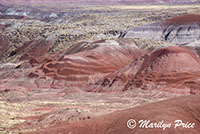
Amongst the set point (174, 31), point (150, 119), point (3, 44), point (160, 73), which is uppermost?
point (150, 119)

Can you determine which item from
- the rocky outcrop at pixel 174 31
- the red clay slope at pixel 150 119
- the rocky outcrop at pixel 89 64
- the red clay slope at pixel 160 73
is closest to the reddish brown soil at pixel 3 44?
the rocky outcrop at pixel 174 31

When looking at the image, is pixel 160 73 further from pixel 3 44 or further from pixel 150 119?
pixel 3 44

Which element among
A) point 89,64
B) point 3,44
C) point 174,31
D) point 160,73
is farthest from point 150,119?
point 3,44

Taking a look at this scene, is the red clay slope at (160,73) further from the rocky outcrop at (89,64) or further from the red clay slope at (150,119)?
the red clay slope at (150,119)

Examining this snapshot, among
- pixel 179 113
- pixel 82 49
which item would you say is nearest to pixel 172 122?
pixel 179 113

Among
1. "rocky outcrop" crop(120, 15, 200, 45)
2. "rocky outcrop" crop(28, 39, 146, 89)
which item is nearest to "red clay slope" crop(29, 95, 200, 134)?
"rocky outcrop" crop(28, 39, 146, 89)

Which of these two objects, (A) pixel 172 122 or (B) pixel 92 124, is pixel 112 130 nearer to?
(B) pixel 92 124

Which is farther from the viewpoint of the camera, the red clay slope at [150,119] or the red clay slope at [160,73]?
the red clay slope at [160,73]
